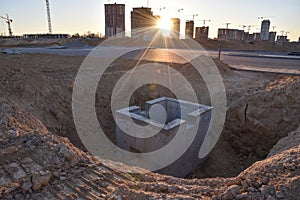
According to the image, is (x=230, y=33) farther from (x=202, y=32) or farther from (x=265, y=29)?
(x=202, y=32)

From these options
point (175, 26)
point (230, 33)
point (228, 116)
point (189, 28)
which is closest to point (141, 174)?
point (228, 116)

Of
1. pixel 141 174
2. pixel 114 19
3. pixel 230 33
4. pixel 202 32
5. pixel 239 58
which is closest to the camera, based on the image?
pixel 141 174

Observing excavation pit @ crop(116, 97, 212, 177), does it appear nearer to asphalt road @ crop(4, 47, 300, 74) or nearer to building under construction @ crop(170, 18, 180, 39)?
asphalt road @ crop(4, 47, 300, 74)

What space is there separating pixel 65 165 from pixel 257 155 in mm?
5895

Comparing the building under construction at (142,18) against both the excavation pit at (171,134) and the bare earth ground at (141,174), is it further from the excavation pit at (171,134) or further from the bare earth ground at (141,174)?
the excavation pit at (171,134)

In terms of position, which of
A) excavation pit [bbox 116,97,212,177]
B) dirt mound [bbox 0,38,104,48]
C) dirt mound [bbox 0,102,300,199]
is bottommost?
excavation pit [bbox 116,97,212,177]

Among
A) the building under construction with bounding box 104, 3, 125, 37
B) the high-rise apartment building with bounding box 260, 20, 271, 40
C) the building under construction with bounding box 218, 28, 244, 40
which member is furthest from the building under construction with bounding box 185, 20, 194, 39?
the high-rise apartment building with bounding box 260, 20, 271, 40

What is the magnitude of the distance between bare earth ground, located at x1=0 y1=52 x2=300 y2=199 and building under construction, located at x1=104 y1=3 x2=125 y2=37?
3801cm

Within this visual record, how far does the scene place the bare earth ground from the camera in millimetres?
2721

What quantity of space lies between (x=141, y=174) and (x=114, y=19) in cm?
4955

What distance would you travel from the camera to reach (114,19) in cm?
4841

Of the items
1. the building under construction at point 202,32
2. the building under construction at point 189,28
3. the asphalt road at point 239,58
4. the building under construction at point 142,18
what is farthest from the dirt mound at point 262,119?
the building under construction at point 202,32

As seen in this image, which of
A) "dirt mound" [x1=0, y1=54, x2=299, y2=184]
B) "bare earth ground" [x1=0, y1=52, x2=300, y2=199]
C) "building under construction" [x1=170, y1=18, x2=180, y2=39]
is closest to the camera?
"bare earth ground" [x1=0, y1=52, x2=300, y2=199]

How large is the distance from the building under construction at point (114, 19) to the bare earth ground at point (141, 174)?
38010 mm
